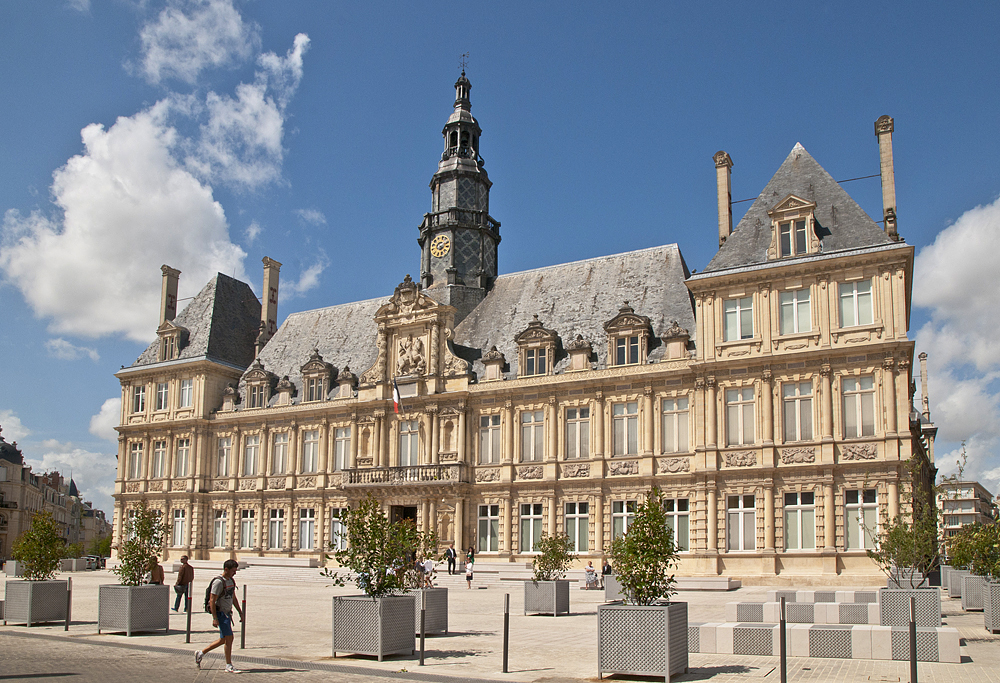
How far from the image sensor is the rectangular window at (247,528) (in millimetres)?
50906

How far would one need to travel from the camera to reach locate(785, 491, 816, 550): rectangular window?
3525 centimetres

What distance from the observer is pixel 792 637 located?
16.1m

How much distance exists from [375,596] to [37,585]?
8.87 metres

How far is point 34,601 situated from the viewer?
20.0 meters

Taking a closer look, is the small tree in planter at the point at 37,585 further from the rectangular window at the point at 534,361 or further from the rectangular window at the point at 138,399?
the rectangular window at the point at 138,399

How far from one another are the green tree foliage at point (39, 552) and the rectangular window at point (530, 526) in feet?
78.6

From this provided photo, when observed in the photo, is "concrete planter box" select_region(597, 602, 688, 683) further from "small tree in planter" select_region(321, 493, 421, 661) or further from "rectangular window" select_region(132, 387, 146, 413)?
"rectangular window" select_region(132, 387, 146, 413)

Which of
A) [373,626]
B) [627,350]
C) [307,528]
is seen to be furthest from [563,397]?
[373,626]

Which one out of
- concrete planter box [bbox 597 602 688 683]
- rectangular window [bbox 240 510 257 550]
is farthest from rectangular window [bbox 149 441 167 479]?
concrete planter box [bbox 597 602 688 683]

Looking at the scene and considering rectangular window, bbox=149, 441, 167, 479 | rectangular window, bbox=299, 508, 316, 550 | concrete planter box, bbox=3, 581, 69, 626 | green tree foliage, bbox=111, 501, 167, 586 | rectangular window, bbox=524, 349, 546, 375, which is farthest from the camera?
rectangular window, bbox=149, 441, 167, 479

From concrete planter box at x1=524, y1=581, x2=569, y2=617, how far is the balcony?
19021 mm

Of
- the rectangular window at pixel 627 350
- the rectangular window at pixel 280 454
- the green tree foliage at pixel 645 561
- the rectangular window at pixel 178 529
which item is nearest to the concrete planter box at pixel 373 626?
the green tree foliage at pixel 645 561

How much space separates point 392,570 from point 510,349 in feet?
94.8

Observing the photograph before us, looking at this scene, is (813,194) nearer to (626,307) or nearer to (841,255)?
(841,255)
